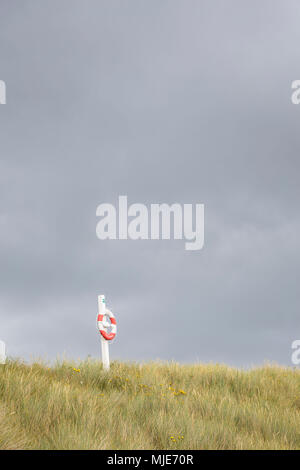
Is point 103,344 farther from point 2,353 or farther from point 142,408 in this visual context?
point 142,408

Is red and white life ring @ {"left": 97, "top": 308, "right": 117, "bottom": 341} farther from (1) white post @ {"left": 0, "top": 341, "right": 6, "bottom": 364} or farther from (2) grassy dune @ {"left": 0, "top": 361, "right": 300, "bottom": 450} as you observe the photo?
(1) white post @ {"left": 0, "top": 341, "right": 6, "bottom": 364}

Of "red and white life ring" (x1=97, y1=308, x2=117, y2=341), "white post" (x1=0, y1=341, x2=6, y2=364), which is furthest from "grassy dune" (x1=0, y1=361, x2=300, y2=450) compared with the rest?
"red and white life ring" (x1=97, y1=308, x2=117, y2=341)

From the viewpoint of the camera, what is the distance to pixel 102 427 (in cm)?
721

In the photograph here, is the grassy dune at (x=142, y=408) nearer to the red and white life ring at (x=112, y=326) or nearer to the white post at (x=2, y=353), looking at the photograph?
the white post at (x=2, y=353)

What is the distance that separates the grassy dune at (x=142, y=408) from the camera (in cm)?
688

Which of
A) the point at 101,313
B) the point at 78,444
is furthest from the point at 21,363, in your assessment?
the point at 78,444

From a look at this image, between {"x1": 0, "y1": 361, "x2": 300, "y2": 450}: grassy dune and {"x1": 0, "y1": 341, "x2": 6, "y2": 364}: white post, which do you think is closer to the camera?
{"x1": 0, "y1": 361, "x2": 300, "y2": 450}: grassy dune

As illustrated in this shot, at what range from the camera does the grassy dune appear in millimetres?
6883

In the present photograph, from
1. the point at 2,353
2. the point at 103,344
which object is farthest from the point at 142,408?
the point at 2,353

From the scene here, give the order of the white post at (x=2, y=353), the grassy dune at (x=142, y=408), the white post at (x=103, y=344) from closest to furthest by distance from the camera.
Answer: the grassy dune at (x=142, y=408) → the white post at (x=2, y=353) → the white post at (x=103, y=344)

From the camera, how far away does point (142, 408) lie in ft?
28.5

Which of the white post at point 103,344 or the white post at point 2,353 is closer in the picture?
the white post at point 2,353

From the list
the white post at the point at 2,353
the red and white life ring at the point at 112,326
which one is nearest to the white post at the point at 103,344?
the red and white life ring at the point at 112,326
